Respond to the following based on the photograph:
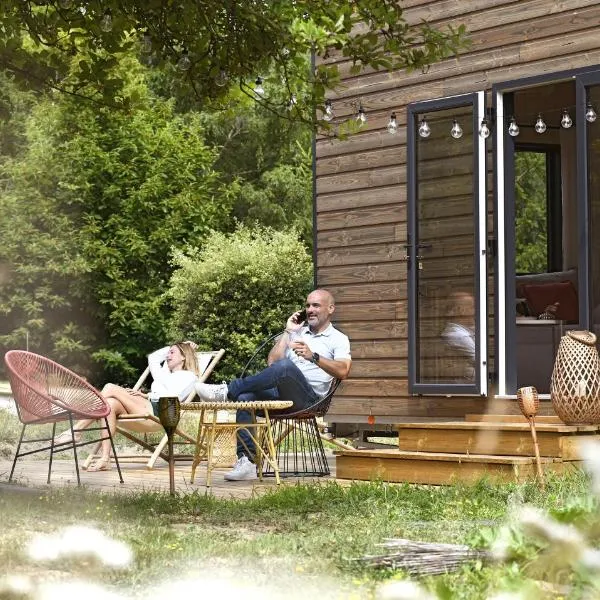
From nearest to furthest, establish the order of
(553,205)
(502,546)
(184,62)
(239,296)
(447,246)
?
(502,546) < (184,62) < (447,246) < (553,205) < (239,296)

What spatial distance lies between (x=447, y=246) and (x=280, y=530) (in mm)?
3415

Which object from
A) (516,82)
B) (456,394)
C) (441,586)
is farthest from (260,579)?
(516,82)

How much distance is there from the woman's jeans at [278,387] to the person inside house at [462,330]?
1106 mm

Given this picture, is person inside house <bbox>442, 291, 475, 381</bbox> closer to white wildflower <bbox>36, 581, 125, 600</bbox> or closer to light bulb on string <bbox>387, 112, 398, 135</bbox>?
light bulb on string <bbox>387, 112, 398, 135</bbox>

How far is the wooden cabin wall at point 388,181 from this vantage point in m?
7.87

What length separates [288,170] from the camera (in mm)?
25188

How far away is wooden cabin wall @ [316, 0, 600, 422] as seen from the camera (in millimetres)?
7871

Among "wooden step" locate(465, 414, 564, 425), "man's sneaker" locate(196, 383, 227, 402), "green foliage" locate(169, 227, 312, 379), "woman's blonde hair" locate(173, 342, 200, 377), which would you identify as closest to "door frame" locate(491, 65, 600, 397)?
"wooden step" locate(465, 414, 564, 425)

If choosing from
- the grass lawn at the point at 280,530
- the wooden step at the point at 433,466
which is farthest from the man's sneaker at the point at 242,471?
the grass lawn at the point at 280,530

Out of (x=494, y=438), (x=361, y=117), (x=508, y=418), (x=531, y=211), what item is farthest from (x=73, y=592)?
(x=531, y=211)

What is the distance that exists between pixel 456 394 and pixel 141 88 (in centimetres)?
1488

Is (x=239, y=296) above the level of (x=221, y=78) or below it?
below

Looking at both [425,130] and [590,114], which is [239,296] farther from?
[590,114]

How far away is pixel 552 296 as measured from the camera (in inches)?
358
